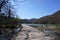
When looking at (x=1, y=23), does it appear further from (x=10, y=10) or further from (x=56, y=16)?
(x=56, y=16)

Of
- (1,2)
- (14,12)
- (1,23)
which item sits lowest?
(1,23)

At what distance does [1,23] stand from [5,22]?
1.04 metres

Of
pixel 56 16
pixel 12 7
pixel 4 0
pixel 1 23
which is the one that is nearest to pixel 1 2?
pixel 4 0

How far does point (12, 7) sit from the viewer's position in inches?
546

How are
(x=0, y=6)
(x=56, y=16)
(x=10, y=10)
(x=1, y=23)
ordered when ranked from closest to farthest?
(x=0, y=6), (x=10, y=10), (x=1, y=23), (x=56, y=16)

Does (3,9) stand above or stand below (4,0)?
below

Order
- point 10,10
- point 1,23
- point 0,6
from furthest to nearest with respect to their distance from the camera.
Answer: point 1,23 → point 10,10 → point 0,6

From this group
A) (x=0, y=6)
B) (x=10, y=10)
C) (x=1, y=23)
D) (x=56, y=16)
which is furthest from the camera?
(x=56, y=16)

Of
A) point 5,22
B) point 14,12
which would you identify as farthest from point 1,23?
point 14,12

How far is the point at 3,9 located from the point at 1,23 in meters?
8.18

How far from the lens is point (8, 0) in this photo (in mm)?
13664

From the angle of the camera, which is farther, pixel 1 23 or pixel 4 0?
pixel 1 23

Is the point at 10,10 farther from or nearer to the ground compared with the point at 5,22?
farther from the ground

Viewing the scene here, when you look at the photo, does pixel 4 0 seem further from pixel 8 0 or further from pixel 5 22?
pixel 5 22
